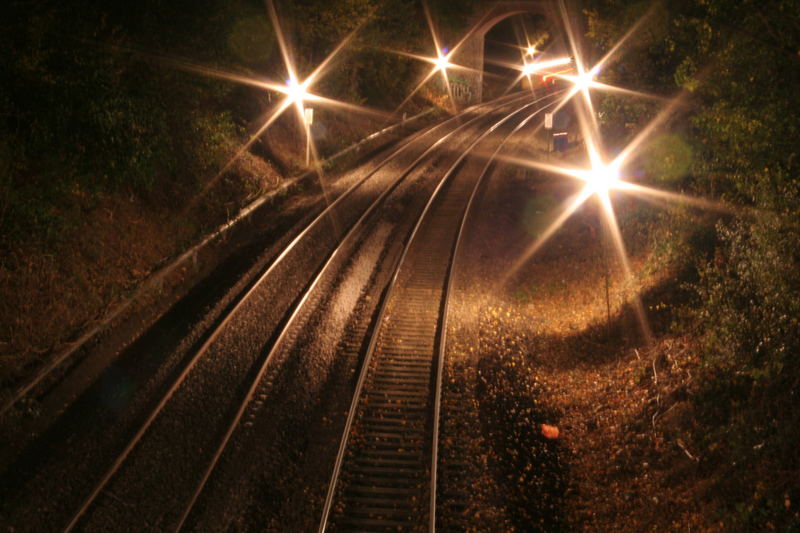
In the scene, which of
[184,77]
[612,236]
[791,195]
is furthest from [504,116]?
[791,195]

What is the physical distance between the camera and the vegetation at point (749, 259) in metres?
6.66

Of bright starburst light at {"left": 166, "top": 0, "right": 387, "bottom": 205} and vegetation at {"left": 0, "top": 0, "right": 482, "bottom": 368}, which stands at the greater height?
bright starburst light at {"left": 166, "top": 0, "right": 387, "bottom": 205}

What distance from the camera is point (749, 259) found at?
868 centimetres

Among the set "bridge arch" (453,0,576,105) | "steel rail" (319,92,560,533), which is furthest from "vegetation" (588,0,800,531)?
"bridge arch" (453,0,576,105)

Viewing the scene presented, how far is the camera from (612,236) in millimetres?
14953

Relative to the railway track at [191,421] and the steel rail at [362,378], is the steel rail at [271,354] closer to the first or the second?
the railway track at [191,421]

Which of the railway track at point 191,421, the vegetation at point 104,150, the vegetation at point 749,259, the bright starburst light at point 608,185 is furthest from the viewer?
the bright starburst light at point 608,185

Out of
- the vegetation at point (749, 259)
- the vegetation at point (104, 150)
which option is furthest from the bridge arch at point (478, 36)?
the vegetation at point (749, 259)

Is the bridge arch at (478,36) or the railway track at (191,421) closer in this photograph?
the railway track at (191,421)

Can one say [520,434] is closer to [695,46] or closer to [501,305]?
[501,305]

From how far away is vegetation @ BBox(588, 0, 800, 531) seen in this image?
21.9 ft

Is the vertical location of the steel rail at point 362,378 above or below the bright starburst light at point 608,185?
below

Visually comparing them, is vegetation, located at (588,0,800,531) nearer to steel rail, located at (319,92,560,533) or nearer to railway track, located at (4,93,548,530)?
steel rail, located at (319,92,560,533)

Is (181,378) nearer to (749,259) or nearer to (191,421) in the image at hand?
(191,421)
